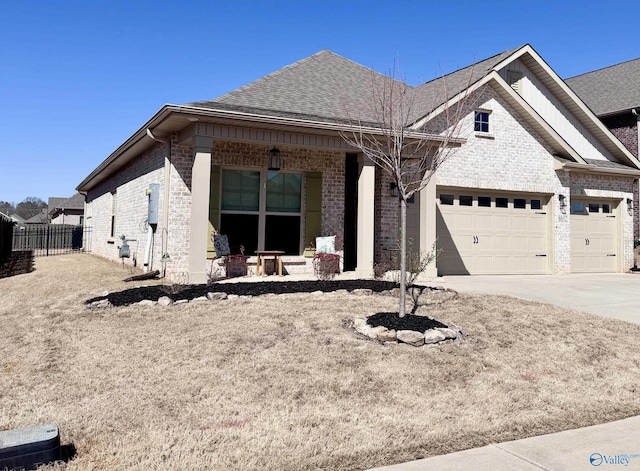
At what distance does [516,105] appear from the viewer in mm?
14078

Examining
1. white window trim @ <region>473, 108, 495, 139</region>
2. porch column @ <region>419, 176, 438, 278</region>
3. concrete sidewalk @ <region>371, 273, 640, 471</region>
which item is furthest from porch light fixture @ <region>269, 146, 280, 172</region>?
concrete sidewalk @ <region>371, 273, 640, 471</region>

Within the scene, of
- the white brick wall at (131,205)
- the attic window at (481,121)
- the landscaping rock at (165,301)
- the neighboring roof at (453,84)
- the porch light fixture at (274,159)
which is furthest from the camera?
the attic window at (481,121)

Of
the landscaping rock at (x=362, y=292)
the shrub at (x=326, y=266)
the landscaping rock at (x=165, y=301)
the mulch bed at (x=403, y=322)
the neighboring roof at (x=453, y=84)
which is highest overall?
the neighboring roof at (x=453, y=84)

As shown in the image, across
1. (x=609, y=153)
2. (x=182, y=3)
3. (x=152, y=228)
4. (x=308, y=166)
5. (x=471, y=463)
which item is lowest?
(x=471, y=463)

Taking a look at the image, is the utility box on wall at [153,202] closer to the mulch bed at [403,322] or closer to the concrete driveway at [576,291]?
the mulch bed at [403,322]

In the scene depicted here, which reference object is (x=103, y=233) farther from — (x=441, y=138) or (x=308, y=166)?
(x=441, y=138)

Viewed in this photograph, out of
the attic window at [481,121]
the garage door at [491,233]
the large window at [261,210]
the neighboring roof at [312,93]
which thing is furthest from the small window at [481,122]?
the large window at [261,210]

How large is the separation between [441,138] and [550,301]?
13.7ft

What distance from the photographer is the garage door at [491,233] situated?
13.3m

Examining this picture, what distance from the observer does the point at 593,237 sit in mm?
15797

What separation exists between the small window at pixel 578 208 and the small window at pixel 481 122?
4.25 m

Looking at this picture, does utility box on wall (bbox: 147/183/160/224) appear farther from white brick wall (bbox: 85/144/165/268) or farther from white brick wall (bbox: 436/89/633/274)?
white brick wall (bbox: 436/89/633/274)

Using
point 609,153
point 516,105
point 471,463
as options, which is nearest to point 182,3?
point 516,105

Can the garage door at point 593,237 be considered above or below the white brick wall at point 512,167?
below
